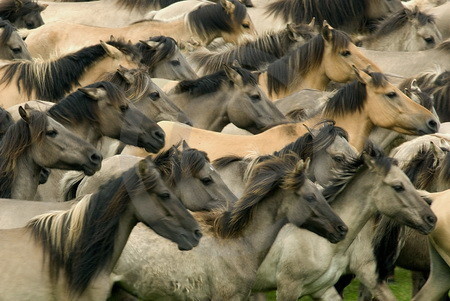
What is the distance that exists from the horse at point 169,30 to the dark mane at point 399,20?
5.58 ft

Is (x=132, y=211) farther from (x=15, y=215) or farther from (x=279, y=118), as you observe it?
(x=279, y=118)

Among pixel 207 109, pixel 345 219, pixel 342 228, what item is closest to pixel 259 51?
pixel 207 109

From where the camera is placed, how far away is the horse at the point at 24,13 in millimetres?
13969

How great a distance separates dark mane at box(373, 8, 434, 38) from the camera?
549 inches

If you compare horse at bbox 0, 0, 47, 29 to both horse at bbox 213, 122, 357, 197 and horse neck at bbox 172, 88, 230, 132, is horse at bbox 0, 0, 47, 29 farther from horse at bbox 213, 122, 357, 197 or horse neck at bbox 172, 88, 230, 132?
horse at bbox 213, 122, 357, 197

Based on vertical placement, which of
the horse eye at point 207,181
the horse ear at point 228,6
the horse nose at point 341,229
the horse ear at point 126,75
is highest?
the horse nose at point 341,229

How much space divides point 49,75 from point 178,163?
110 inches

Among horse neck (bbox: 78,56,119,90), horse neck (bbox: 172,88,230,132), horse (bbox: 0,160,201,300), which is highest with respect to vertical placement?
horse (bbox: 0,160,201,300)

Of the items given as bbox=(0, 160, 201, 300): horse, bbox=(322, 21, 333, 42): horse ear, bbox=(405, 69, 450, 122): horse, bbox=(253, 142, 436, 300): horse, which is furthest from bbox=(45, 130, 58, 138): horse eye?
bbox=(405, 69, 450, 122): horse

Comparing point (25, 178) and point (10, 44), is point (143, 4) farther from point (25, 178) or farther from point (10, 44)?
point (25, 178)

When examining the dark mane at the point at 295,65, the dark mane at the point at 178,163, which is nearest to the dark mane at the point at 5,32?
the dark mane at the point at 295,65

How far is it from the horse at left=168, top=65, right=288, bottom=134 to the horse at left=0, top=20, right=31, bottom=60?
1791mm

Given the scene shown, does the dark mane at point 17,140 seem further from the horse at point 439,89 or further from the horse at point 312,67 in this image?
the horse at point 439,89

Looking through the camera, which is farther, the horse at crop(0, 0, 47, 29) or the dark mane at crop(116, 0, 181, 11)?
the dark mane at crop(116, 0, 181, 11)
